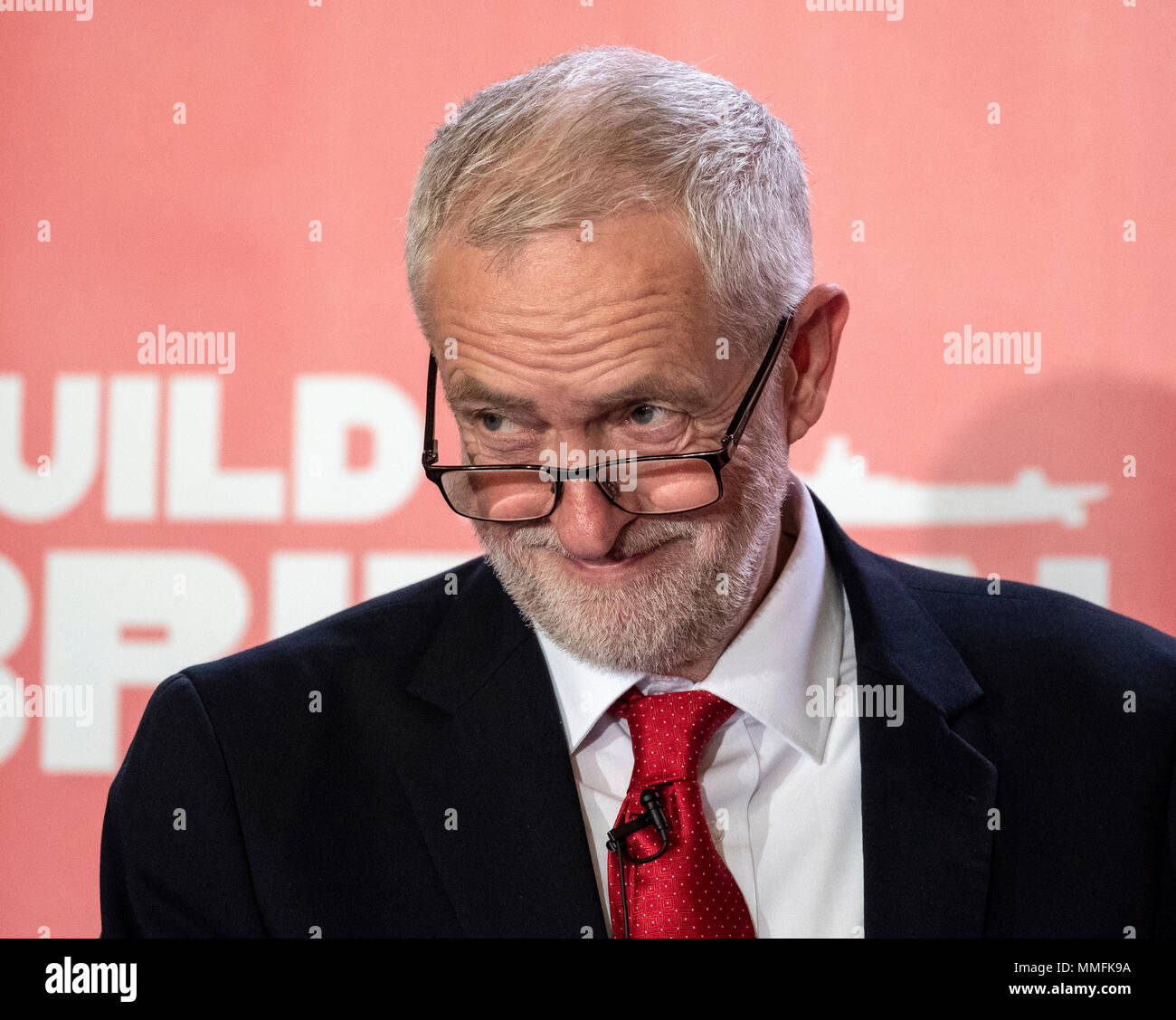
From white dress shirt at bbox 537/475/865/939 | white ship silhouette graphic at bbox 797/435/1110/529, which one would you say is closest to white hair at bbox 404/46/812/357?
white dress shirt at bbox 537/475/865/939

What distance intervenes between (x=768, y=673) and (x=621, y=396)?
393mm

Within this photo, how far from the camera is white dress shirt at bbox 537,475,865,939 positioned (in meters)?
1.40

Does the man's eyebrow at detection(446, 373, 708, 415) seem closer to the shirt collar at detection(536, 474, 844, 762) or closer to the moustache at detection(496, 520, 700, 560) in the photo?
the moustache at detection(496, 520, 700, 560)

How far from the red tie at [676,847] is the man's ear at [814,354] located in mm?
372

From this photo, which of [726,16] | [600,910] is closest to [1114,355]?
[726,16]

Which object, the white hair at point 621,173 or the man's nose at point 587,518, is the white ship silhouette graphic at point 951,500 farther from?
the man's nose at point 587,518

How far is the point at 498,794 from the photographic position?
4.52 feet

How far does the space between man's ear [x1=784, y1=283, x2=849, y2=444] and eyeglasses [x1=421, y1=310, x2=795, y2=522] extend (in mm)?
139

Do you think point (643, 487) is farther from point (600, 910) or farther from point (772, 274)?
point (600, 910)

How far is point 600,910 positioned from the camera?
4.27ft

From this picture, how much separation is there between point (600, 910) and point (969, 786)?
0.44m

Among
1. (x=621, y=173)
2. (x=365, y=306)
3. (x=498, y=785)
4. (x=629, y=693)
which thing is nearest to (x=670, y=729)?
(x=629, y=693)

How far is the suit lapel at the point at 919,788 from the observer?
1.35 meters

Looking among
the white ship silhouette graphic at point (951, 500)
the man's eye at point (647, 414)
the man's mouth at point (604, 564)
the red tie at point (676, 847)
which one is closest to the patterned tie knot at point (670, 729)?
the red tie at point (676, 847)
